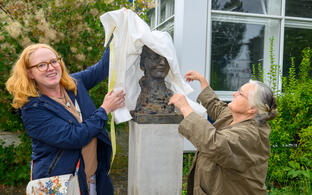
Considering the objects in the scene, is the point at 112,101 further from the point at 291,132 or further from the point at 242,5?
the point at 242,5

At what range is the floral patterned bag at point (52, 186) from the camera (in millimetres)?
1705

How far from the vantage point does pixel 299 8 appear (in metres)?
4.81

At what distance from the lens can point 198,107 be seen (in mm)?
2342

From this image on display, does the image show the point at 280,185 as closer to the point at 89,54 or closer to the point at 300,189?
the point at 300,189

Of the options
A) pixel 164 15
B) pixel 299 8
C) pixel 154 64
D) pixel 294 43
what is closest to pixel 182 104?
pixel 154 64

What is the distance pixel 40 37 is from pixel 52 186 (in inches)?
78.3

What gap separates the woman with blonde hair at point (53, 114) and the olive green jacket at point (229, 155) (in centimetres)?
74

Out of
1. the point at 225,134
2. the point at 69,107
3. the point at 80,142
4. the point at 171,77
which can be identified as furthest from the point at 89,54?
the point at 225,134

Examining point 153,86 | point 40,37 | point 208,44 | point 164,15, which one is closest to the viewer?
point 153,86

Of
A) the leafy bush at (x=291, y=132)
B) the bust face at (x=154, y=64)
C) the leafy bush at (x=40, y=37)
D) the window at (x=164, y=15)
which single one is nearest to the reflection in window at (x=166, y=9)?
the window at (x=164, y=15)

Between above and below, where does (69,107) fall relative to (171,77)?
below

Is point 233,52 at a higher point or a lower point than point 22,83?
higher

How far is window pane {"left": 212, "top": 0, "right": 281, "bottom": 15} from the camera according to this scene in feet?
14.8

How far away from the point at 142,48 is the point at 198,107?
2.50ft
